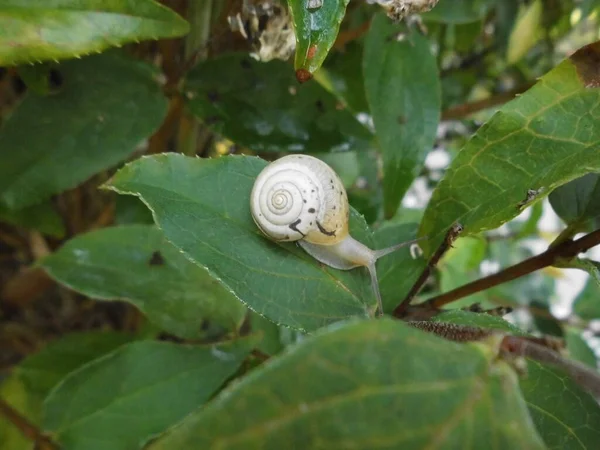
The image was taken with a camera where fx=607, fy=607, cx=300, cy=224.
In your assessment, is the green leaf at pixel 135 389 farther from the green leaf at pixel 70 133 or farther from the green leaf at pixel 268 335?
the green leaf at pixel 70 133

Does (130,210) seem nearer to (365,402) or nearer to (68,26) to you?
(68,26)

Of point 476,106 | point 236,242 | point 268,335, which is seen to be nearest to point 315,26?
Result: point 236,242

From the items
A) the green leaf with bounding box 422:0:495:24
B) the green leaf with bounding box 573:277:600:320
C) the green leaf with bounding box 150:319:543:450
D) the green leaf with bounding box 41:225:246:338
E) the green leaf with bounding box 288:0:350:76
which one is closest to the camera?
the green leaf with bounding box 150:319:543:450

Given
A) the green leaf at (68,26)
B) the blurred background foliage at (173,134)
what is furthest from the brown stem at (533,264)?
the green leaf at (68,26)

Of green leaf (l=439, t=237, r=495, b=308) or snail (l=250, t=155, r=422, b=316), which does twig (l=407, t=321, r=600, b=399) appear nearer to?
snail (l=250, t=155, r=422, b=316)

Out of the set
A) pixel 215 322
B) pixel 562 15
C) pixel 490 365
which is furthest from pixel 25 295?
pixel 562 15

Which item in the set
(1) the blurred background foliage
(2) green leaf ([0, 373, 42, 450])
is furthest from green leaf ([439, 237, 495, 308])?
(2) green leaf ([0, 373, 42, 450])
